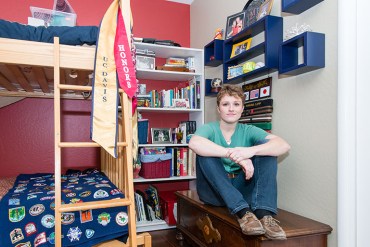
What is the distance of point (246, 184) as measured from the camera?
176cm

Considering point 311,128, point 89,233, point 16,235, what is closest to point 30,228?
point 16,235

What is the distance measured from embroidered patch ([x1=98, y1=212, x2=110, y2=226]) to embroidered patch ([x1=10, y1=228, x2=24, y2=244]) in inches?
14.0

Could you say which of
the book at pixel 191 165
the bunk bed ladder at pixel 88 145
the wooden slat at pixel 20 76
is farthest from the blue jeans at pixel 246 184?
the wooden slat at pixel 20 76

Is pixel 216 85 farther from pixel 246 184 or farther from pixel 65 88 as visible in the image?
pixel 65 88

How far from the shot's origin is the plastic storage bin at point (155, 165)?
9.06 ft

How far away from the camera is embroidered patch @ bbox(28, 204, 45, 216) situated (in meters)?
1.40

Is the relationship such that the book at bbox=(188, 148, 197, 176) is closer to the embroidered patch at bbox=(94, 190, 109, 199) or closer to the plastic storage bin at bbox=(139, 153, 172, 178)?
the plastic storage bin at bbox=(139, 153, 172, 178)

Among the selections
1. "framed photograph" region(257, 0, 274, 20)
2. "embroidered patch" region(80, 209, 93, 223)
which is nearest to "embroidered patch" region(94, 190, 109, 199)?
"embroidered patch" region(80, 209, 93, 223)

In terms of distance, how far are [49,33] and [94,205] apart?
948 millimetres

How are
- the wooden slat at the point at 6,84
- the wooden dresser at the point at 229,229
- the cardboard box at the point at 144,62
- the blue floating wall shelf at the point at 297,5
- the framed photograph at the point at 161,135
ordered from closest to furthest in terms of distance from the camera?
the wooden dresser at the point at 229,229, the blue floating wall shelf at the point at 297,5, the wooden slat at the point at 6,84, the cardboard box at the point at 144,62, the framed photograph at the point at 161,135

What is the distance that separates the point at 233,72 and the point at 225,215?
120 cm

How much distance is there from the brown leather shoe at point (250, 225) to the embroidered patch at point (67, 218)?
2.73ft

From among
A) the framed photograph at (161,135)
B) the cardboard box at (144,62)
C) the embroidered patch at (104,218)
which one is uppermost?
the cardboard box at (144,62)

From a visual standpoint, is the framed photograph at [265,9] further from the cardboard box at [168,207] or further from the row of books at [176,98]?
the cardboard box at [168,207]
